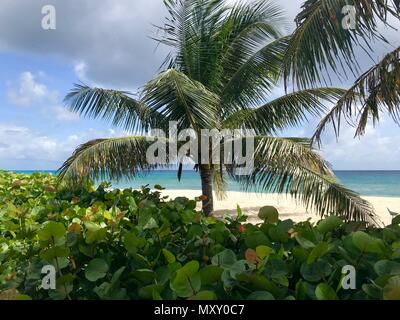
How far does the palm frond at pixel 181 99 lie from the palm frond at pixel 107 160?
2.60 ft

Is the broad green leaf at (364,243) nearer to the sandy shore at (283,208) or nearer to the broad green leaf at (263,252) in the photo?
the broad green leaf at (263,252)

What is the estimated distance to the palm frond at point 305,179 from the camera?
20.8ft

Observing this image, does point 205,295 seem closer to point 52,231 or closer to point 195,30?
point 52,231

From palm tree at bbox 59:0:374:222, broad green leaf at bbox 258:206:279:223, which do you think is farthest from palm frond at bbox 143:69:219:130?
broad green leaf at bbox 258:206:279:223

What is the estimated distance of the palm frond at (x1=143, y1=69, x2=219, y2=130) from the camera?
679 cm

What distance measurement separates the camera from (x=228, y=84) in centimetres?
902

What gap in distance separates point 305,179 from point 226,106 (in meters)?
3.09

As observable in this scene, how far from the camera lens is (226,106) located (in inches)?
362

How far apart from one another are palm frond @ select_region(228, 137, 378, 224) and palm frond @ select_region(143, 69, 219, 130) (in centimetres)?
106

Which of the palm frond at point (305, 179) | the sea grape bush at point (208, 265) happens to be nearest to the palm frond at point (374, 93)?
the palm frond at point (305, 179)

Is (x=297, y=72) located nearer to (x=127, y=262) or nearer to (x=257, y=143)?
(x=257, y=143)

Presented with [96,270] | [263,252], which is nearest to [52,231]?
[96,270]

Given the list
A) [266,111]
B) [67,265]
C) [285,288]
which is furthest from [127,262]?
[266,111]

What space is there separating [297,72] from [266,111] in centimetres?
401
